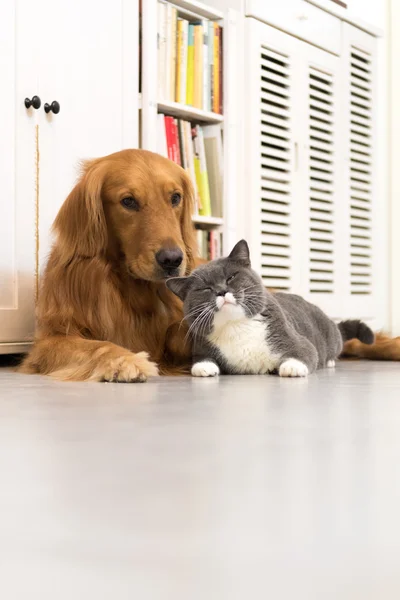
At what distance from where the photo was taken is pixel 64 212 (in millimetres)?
2389

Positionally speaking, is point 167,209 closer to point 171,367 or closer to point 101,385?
point 171,367

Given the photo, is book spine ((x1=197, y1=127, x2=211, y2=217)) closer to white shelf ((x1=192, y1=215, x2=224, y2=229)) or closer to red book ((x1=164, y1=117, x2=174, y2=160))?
white shelf ((x1=192, y1=215, x2=224, y2=229))

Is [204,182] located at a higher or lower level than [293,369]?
higher

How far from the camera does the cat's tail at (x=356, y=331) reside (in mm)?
2936

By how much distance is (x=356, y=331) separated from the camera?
117 inches

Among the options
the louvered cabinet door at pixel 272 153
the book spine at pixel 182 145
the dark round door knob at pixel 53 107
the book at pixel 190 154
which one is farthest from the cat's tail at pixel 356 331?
the dark round door knob at pixel 53 107

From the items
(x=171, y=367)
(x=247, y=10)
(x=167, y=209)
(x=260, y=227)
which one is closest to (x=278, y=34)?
(x=247, y=10)

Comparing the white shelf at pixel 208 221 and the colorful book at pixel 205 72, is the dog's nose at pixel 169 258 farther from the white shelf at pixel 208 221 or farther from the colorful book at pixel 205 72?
the colorful book at pixel 205 72

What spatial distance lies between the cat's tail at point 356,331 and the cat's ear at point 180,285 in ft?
3.12

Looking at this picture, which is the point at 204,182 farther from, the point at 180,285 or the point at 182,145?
the point at 180,285

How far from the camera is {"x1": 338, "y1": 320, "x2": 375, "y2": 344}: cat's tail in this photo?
2.94 m

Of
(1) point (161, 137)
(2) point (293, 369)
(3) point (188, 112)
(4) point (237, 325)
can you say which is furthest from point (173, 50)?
(2) point (293, 369)

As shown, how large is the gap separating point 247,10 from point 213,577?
127 inches

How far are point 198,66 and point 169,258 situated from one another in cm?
138
